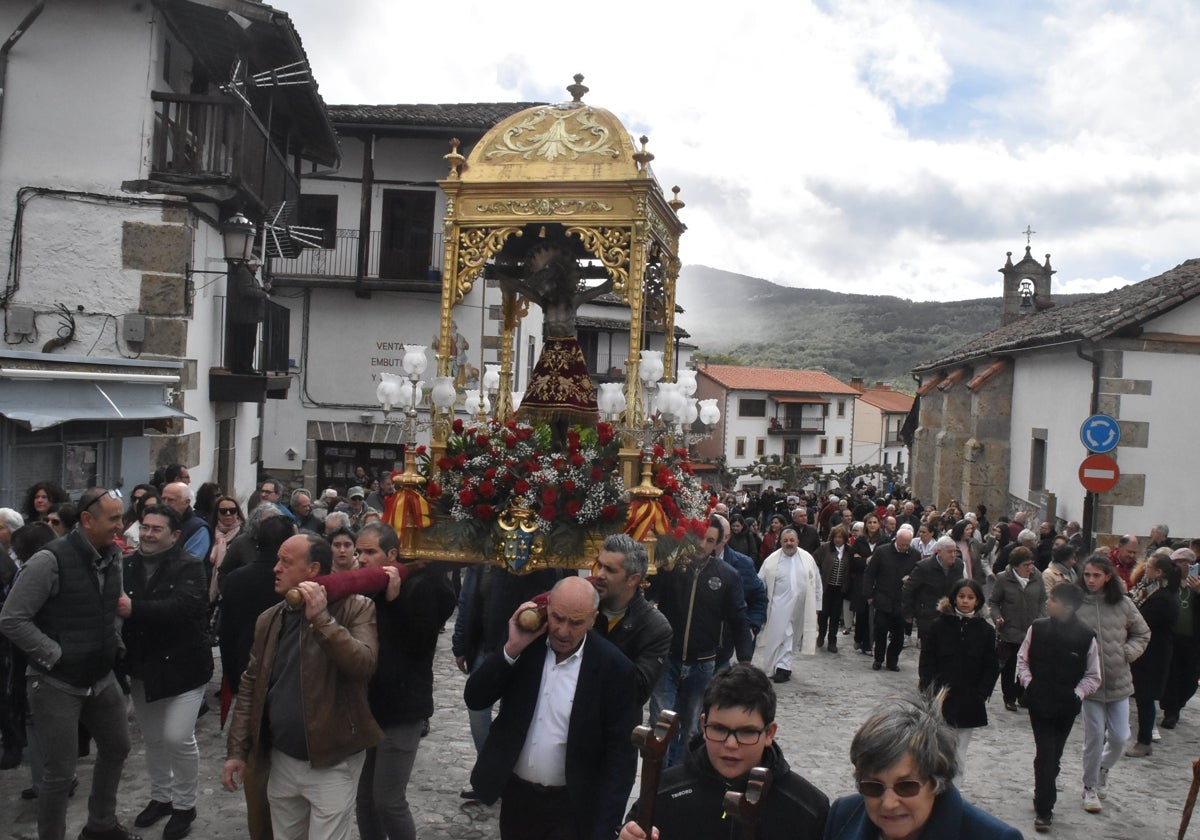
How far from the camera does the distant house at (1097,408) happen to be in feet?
56.2

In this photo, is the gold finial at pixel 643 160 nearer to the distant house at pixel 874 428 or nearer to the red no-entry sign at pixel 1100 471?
the red no-entry sign at pixel 1100 471

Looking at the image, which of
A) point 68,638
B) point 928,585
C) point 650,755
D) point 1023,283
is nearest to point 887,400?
point 1023,283

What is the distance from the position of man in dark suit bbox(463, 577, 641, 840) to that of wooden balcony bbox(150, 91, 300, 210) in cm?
956

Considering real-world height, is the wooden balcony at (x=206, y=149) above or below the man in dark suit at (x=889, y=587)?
above

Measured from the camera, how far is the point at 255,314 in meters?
14.3

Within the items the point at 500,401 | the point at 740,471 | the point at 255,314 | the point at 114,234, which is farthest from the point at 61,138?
the point at 740,471

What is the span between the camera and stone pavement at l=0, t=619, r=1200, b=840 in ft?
20.7

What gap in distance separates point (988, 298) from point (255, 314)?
400 feet

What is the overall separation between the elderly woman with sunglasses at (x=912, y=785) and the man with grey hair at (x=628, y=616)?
7.76 ft

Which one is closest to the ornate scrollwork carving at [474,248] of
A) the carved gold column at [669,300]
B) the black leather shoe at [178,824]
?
the carved gold column at [669,300]

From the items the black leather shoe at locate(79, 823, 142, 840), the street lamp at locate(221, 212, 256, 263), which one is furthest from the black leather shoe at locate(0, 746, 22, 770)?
the street lamp at locate(221, 212, 256, 263)

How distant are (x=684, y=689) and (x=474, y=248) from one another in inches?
137

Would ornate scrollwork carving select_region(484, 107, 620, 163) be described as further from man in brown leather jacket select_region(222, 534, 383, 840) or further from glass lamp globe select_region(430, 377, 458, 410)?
man in brown leather jacket select_region(222, 534, 383, 840)

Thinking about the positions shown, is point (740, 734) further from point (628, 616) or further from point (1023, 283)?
point (1023, 283)
